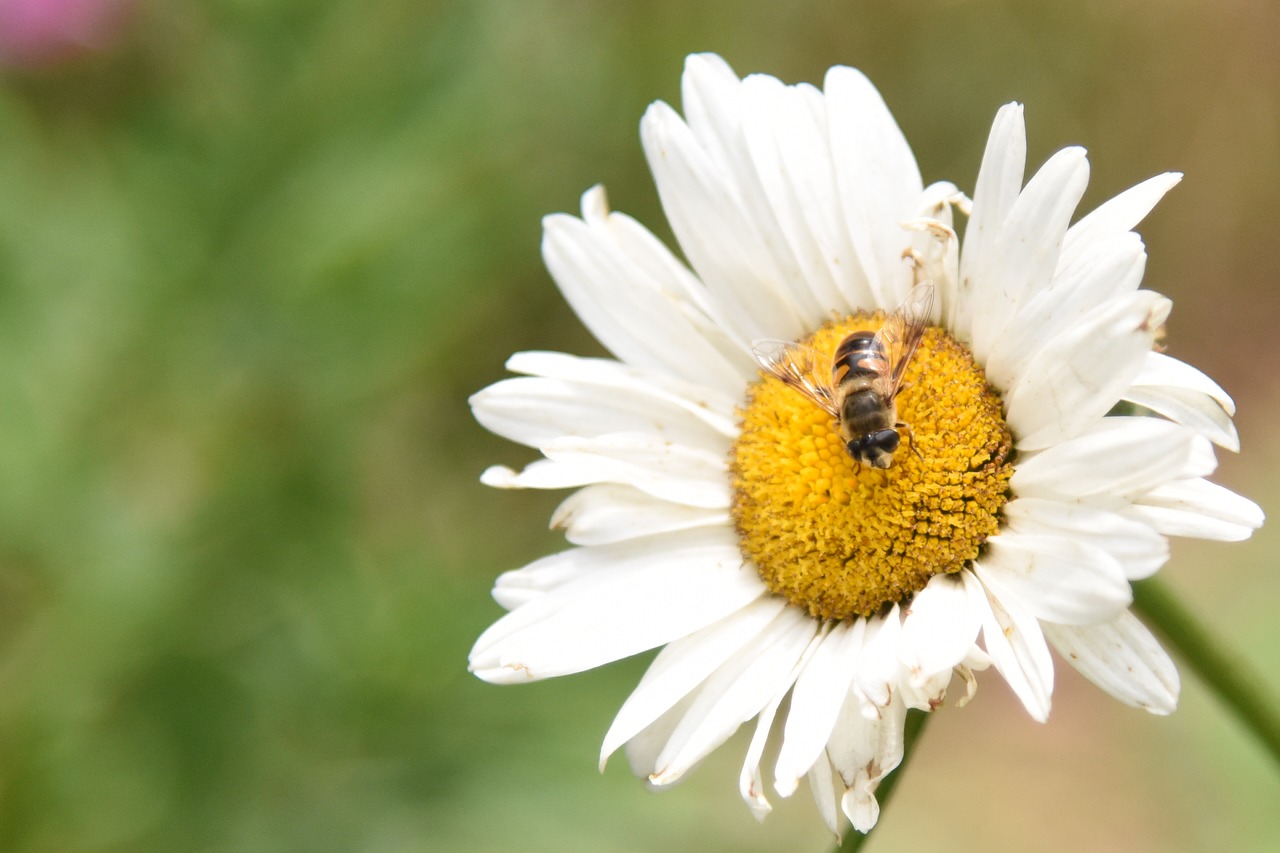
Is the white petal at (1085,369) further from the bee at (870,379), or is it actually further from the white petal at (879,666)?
the white petal at (879,666)

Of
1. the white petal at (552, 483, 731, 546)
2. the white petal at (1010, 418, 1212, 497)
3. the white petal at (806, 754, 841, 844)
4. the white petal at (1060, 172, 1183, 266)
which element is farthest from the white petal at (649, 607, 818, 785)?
the white petal at (1060, 172, 1183, 266)

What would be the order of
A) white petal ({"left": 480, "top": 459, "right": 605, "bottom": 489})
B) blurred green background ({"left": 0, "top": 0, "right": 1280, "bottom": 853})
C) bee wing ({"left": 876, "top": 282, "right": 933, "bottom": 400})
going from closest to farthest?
bee wing ({"left": 876, "top": 282, "right": 933, "bottom": 400}) → white petal ({"left": 480, "top": 459, "right": 605, "bottom": 489}) → blurred green background ({"left": 0, "top": 0, "right": 1280, "bottom": 853})

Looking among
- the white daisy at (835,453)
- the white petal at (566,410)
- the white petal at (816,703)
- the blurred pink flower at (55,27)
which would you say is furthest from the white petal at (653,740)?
the blurred pink flower at (55,27)

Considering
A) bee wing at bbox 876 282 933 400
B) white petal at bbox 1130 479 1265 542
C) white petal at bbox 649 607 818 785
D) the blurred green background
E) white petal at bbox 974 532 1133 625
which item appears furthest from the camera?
the blurred green background

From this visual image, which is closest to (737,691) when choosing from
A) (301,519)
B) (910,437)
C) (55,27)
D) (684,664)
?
(684,664)

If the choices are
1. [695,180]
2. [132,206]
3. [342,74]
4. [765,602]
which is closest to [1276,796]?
[765,602]

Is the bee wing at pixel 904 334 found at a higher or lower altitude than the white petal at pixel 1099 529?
higher

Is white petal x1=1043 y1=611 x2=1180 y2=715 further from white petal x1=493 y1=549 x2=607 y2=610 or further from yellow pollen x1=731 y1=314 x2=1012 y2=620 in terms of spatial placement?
white petal x1=493 y1=549 x2=607 y2=610
